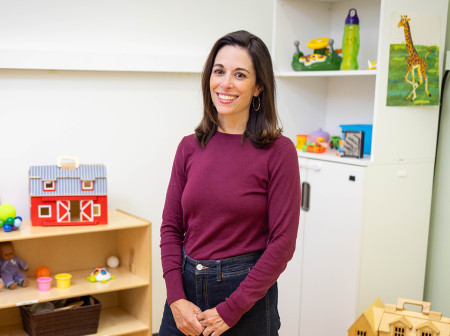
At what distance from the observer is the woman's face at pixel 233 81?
1.46 m

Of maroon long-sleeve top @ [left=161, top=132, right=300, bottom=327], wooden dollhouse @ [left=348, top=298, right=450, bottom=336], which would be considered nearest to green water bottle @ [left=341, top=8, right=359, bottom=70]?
wooden dollhouse @ [left=348, top=298, right=450, bottom=336]

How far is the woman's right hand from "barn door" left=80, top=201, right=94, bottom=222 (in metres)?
1.04

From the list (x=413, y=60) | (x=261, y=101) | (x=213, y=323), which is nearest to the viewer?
(x=213, y=323)

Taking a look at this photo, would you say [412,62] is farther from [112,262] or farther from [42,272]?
[42,272]

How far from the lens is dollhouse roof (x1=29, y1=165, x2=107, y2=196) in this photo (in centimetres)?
235

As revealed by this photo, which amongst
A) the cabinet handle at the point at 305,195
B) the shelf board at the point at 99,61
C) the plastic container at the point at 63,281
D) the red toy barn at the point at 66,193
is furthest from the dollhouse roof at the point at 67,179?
the cabinet handle at the point at 305,195

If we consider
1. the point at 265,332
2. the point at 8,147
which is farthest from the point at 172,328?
the point at 8,147

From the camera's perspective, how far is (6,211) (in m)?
2.29

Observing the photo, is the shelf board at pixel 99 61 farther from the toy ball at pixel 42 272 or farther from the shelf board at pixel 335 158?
the toy ball at pixel 42 272

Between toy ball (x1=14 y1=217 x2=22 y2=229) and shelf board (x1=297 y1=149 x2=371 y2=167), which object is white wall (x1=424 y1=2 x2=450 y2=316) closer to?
shelf board (x1=297 y1=149 x2=371 y2=167)

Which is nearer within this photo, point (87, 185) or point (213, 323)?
point (213, 323)

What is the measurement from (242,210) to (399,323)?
1222 mm

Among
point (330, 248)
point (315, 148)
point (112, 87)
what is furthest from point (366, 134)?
point (112, 87)

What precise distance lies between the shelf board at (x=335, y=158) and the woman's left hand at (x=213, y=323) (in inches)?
51.0
